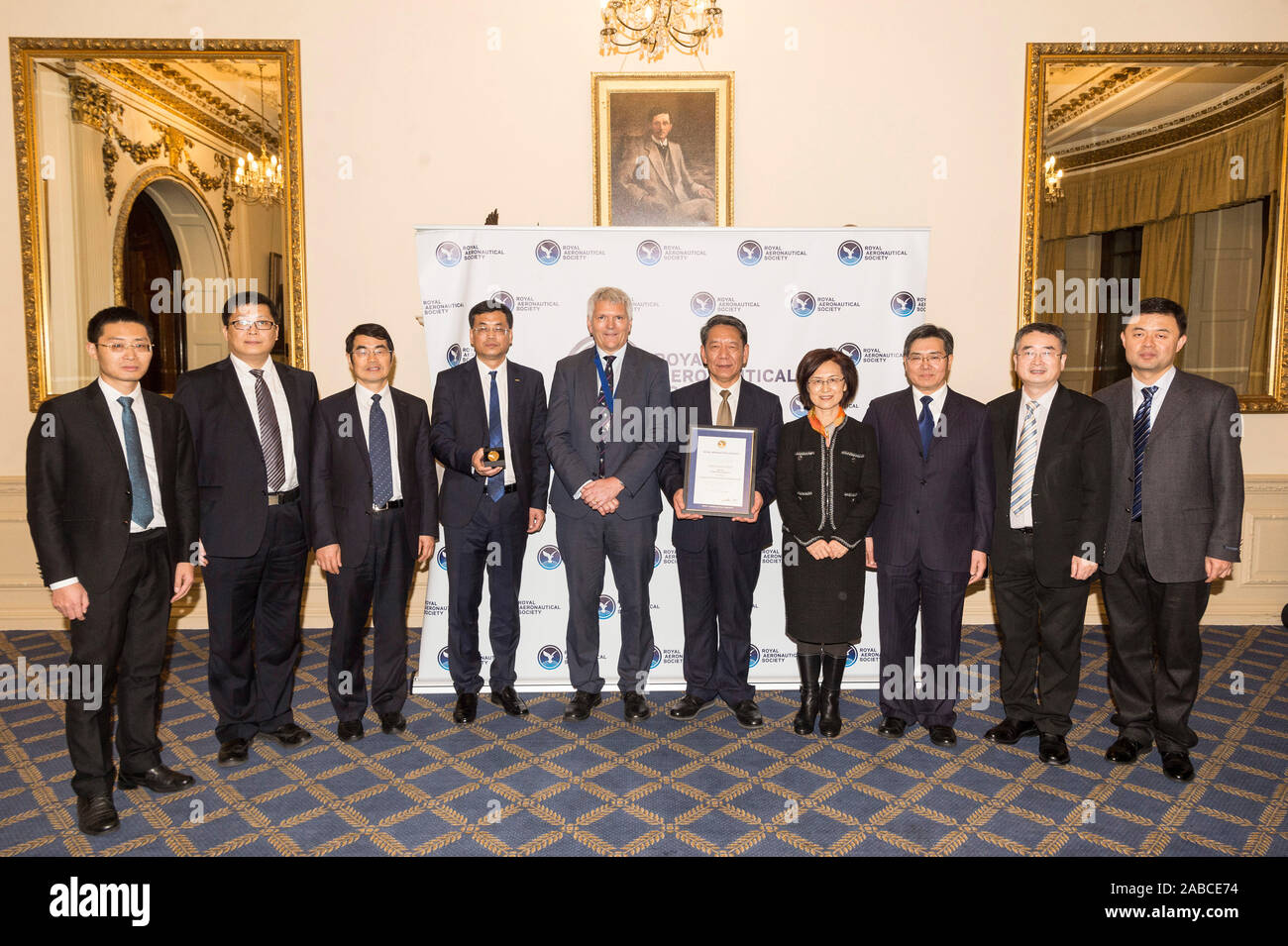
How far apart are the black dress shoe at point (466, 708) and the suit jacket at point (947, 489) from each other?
230 cm

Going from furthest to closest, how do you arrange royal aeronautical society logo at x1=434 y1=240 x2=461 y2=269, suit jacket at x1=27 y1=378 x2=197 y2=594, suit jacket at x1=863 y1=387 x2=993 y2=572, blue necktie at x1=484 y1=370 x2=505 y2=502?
royal aeronautical society logo at x1=434 y1=240 x2=461 y2=269
blue necktie at x1=484 y1=370 x2=505 y2=502
suit jacket at x1=863 y1=387 x2=993 y2=572
suit jacket at x1=27 y1=378 x2=197 y2=594

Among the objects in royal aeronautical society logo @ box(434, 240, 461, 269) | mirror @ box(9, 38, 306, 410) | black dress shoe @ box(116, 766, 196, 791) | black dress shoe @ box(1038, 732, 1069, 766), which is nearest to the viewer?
black dress shoe @ box(116, 766, 196, 791)

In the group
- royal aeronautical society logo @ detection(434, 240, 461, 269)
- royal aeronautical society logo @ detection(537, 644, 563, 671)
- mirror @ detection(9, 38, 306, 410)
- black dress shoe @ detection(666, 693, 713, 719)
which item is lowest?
black dress shoe @ detection(666, 693, 713, 719)

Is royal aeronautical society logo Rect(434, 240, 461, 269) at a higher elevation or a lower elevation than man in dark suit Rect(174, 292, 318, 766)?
higher

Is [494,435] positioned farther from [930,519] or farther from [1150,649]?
[1150,649]

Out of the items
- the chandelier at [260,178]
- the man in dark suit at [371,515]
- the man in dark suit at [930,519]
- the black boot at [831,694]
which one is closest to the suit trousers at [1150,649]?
the man in dark suit at [930,519]

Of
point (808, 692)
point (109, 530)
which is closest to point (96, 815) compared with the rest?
point (109, 530)

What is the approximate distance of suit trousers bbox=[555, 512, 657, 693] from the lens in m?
4.05

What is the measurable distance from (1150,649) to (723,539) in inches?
82.2

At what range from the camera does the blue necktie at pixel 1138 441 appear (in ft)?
11.6

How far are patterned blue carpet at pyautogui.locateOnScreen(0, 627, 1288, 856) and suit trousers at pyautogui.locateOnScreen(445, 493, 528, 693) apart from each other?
11.6 inches

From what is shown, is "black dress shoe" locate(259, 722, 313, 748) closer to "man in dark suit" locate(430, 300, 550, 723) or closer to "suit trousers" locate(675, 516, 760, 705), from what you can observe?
"man in dark suit" locate(430, 300, 550, 723)

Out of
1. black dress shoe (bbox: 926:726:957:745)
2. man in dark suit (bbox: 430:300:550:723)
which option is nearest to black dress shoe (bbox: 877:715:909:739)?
black dress shoe (bbox: 926:726:957:745)
